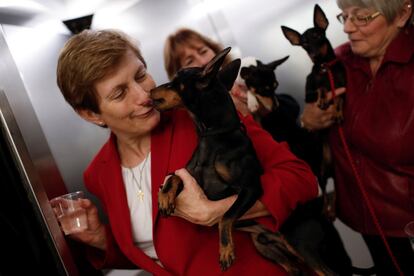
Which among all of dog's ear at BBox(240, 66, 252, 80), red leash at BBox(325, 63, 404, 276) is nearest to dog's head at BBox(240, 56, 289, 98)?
dog's ear at BBox(240, 66, 252, 80)

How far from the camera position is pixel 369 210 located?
1405mm

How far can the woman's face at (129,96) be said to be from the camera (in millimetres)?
1135

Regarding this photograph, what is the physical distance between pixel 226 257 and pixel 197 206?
15cm

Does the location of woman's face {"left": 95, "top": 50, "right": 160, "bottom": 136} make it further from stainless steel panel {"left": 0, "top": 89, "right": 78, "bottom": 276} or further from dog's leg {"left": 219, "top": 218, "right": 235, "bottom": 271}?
dog's leg {"left": 219, "top": 218, "right": 235, "bottom": 271}

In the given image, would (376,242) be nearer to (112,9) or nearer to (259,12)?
(259,12)

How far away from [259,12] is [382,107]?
1.16m

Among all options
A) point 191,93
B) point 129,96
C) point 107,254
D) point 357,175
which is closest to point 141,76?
point 129,96

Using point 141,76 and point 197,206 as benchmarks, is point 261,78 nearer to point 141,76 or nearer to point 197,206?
point 141,76

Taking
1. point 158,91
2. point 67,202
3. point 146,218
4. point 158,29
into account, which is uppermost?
point 158,29

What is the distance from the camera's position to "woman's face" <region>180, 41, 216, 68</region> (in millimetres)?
1901

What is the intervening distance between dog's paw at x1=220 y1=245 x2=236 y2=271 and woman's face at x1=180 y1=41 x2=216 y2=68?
111 cm

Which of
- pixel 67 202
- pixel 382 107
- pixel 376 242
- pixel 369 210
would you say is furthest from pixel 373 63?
pixel 67 202

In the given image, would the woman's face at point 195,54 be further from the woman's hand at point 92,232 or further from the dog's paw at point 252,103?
the woman's hand at point 92,232

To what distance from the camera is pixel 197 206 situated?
1028 millimetres
